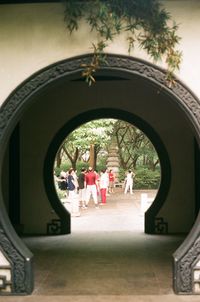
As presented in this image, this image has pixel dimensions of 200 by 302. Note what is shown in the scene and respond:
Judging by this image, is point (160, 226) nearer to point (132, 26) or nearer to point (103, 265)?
point (103, 265)

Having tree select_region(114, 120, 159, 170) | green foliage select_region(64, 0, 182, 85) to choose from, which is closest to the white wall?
green foliage select_region(64, 0, 182, 85)

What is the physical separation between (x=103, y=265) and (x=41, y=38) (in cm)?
336

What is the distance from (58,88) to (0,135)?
15.1ft

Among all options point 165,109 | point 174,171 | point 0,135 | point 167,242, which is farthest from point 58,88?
point 0,135

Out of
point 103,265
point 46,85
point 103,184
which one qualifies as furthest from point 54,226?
point 103,184

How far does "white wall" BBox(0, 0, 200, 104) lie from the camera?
16.9 feet

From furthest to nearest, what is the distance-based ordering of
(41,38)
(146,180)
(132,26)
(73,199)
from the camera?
(146,180), (73,199), (41,38), (132,26)

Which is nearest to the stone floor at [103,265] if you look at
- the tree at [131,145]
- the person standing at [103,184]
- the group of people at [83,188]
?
the group of people at [83,188]

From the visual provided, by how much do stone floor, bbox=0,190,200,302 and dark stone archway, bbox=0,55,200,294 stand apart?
193 mm

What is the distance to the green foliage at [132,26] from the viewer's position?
5.05 m

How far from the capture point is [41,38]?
17.1 ft

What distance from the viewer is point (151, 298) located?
198 inches

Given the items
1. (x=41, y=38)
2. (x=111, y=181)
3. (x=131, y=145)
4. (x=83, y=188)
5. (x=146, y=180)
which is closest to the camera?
(x=41, y=38)

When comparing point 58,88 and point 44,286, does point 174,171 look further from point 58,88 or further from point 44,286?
point 44,286
